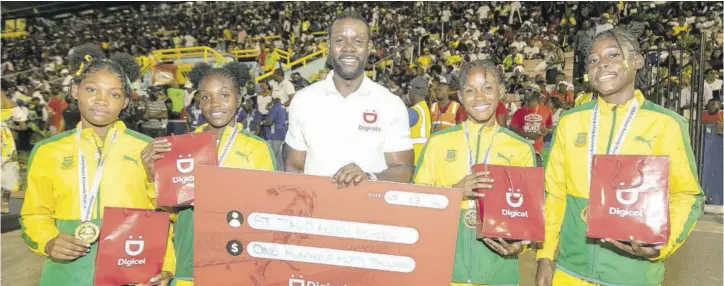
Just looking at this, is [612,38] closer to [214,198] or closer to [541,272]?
[541,272]

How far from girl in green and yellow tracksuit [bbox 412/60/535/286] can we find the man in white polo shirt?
0.86ft

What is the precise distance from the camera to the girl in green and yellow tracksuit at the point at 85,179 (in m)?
2.74

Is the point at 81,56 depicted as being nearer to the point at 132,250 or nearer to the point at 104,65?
the point at 104,65

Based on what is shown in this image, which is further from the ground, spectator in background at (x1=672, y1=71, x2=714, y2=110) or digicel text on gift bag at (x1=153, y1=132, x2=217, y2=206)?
spectator in background at (x1=672, y1=71, x2=714, y2=110)

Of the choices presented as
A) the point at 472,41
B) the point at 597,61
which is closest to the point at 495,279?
the point at 597,61

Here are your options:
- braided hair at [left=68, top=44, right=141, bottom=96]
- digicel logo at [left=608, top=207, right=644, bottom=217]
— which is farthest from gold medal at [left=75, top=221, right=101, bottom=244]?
digicel logo at [left=608, top=207, right=644, bottom=217]

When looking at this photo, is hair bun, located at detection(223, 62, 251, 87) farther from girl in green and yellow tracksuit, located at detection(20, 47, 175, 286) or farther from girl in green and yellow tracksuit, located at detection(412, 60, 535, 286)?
girl in green and yellow tracksuit, located at detection(412, 60, 535, 286)

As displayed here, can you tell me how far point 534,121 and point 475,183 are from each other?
311 inches

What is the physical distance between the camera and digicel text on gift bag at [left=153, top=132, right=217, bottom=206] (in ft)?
9.32

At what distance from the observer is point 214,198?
2.68m

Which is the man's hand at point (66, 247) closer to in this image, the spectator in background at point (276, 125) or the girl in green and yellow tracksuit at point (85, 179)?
the girl in green and yellow tracksuit at point (85, 179)

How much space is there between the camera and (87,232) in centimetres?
264

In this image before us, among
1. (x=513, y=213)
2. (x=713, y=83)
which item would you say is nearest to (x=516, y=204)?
(x=513, y=213)

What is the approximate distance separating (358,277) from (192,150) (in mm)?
1004
